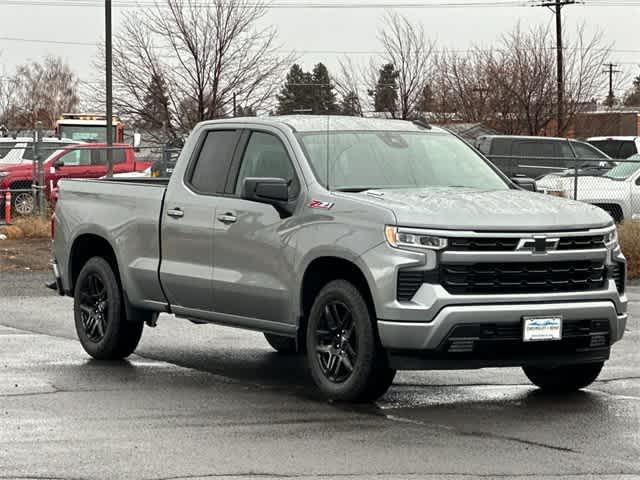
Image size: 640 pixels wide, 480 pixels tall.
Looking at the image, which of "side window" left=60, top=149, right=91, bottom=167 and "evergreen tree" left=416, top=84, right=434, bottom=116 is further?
"evergreen tree" left=416, top=84, right=434, bottom=116

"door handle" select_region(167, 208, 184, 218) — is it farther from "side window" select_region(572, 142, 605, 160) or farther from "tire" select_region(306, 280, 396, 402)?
"side window" select_region(572, 142, 605, 160)

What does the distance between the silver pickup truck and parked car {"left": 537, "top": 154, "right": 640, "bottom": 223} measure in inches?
569

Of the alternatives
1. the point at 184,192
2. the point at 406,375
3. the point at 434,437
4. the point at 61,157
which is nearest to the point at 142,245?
the point at 184,192

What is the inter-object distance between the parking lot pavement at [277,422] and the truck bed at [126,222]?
660 millimetres

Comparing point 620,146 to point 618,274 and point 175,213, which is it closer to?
point 175,213

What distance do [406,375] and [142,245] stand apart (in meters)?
2.21

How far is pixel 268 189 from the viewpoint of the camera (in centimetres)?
947

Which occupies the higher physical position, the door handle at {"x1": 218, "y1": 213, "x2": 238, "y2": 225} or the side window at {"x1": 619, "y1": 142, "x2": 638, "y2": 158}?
the door handle at {"x1": 218, "y1": 213, "x2": 238, "y2": 225}

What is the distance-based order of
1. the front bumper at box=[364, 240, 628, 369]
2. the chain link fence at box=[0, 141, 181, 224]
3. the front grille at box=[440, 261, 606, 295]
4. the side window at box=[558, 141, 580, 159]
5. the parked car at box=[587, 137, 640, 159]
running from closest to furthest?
1. the front bumper at box=[364, 240, 628, 369]
2. the front grille at box=[440, 261, 606, 295]
3. the chain link fence at box=[0, 141, 181, 224]
4. the side window at box=[558, 141, 580, 159]
5. the parked car at box=[587, 137, 640, 159]

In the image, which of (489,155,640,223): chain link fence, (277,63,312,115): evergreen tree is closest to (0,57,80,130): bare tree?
(277,63,312,115): evergreen tree

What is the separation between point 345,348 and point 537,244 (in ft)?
4.47

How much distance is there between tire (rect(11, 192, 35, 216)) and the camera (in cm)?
3002

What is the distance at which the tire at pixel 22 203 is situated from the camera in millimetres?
30016

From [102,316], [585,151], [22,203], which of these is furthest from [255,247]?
[585,151]
